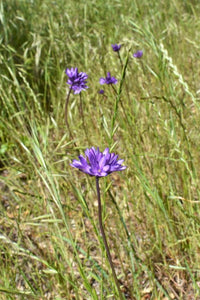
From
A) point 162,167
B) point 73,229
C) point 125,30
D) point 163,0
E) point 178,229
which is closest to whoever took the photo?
point 178,229

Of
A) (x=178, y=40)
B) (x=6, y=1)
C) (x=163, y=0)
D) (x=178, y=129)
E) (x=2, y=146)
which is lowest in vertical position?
(x=178, y=129)

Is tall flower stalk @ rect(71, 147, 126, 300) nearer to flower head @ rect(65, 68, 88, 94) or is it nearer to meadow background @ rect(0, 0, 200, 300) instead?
meadow background @ rect(0, 0, 200, 300)

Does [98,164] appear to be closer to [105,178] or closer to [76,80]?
[105,178]

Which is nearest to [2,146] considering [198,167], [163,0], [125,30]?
[198,167]

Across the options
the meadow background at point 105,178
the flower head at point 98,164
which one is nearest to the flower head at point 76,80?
the meadow background at point 105,178

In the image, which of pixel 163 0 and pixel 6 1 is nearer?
pixel 6 1

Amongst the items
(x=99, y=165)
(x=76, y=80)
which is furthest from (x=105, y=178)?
(x=76, y=80)

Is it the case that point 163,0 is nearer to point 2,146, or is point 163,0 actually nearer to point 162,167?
point 2,146
